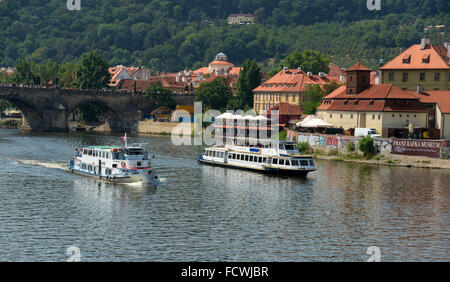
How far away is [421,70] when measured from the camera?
12838cm

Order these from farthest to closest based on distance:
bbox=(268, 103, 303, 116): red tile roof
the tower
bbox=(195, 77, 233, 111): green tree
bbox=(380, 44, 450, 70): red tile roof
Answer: bbox=(195, 77, 233, 111): green tree, bbox=(268, 103, 303, 116): red tile roof, bbox=(380, 44, 450, 70): red tile roof, the tower

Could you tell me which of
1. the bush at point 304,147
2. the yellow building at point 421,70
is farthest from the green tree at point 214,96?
the bush at point 304,147

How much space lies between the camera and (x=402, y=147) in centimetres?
10262

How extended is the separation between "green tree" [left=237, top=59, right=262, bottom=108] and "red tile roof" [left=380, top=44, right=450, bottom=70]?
6147 centimetres

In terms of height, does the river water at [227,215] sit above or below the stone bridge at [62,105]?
below

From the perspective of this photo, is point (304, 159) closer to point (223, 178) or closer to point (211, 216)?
point (223, 178)

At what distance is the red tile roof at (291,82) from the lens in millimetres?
169363

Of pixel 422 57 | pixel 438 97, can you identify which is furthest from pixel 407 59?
pixel 438 97

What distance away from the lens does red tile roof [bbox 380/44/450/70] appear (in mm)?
128125

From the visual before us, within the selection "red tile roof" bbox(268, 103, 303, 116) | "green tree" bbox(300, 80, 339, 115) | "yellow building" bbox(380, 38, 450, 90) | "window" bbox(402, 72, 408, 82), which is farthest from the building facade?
"window" bbox(402, 72, 408, 82)

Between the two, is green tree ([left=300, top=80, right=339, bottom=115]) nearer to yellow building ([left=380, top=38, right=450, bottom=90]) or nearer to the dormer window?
yellow building ([left=380, top=38, right=450, bottom=90])

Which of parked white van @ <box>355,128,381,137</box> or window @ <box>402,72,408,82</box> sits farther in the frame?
window @ <box>402,72,408,82</box>

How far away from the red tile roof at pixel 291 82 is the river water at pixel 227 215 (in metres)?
71.3

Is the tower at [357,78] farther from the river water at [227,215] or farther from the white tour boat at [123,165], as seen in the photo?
the white tour boat at [123,165]
